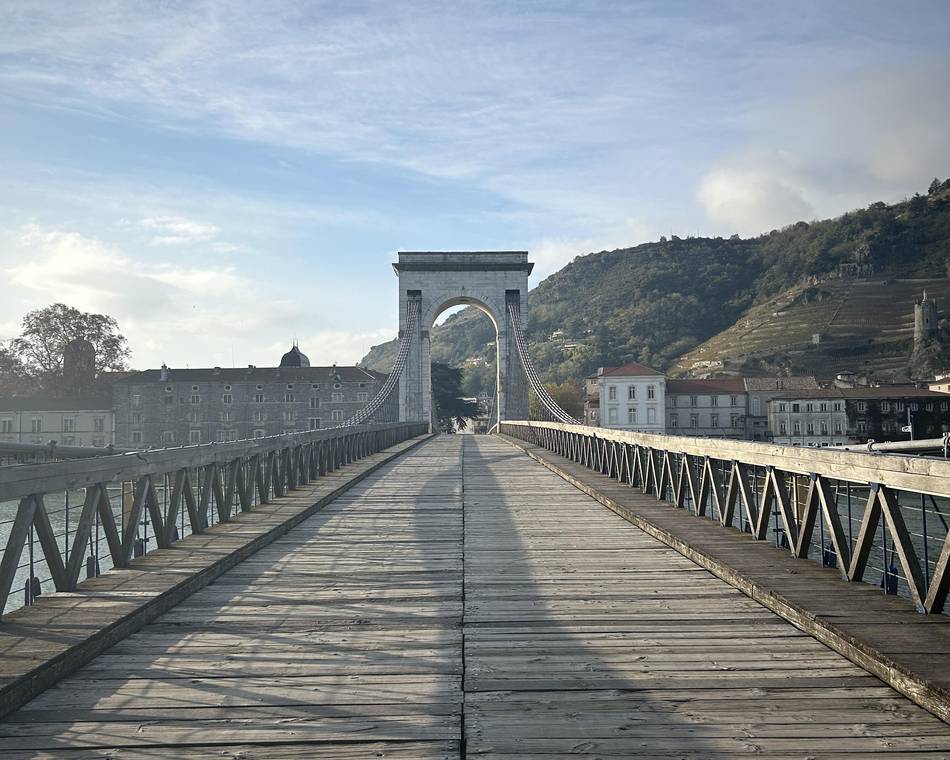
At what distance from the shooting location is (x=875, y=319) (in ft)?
407

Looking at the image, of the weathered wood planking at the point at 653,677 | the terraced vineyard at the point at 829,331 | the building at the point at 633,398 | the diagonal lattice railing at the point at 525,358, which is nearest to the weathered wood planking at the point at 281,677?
the weathered wood planking at the point at 653,677

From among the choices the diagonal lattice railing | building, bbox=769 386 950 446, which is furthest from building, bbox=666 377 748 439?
the diagonal lattice railing

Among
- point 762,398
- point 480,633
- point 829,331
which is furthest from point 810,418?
point 480,633

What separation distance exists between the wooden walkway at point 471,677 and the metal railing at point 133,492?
68 centimetres

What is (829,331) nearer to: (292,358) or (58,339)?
(292,358)

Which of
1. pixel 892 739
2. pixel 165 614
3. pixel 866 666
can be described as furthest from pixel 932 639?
pixel 165 614

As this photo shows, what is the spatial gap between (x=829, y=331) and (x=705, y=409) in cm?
4840

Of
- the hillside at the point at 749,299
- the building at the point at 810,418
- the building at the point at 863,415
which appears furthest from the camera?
the hillside at the point at 749,299

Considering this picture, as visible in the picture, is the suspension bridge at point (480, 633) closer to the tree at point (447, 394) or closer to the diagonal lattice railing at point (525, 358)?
the diagonal lattice railing at point (525, 358)

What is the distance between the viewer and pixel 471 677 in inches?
150

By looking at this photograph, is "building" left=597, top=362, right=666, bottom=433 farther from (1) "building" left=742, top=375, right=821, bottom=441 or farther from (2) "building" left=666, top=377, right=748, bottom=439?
(1) "building" left=742, top=375, right=821, bottom=441

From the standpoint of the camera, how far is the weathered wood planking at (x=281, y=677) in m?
3.09

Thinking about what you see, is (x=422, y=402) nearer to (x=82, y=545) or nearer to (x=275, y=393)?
(x=275, y=393)

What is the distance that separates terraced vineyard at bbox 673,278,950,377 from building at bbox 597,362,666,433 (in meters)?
33.8
